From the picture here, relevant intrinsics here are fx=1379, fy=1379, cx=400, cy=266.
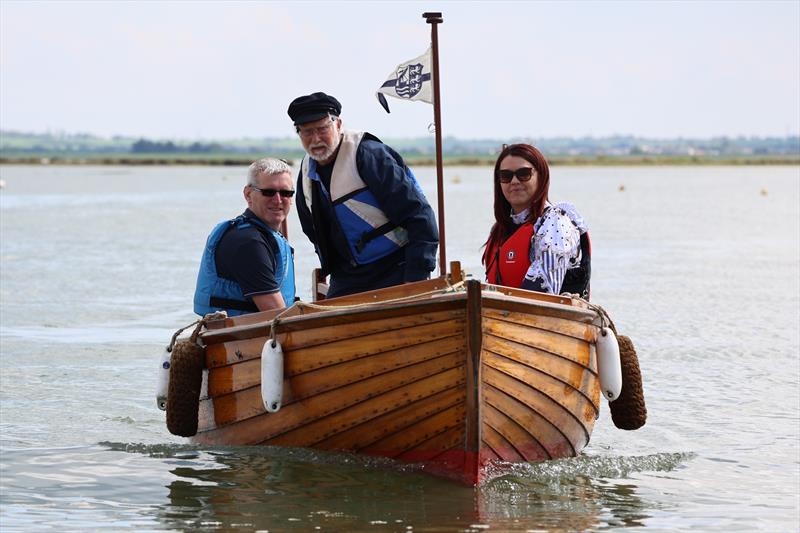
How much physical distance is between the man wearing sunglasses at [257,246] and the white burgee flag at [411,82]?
0.77 meters

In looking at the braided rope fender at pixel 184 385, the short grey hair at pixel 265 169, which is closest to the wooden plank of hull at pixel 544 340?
the short grey hair at pixel 265 169

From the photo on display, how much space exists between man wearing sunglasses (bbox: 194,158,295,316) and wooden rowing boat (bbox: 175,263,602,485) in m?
0.26

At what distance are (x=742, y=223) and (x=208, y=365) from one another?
29.3 m

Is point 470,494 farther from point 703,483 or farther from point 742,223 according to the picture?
point 742,223

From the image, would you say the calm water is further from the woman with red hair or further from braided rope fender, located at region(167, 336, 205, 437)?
the woman with red hair

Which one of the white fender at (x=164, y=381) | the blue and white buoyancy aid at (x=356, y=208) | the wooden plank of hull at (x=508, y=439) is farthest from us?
the white fender at (x=164, y=381)

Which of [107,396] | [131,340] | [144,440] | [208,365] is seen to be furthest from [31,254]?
[208,365]

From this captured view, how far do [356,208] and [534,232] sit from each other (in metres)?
1.05

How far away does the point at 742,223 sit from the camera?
35656 mm

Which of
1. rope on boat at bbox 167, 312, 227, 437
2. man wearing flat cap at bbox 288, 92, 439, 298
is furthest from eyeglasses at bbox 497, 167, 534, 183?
rope on boat at bbox 167, 312, 227, 437

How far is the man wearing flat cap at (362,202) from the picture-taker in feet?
25.4

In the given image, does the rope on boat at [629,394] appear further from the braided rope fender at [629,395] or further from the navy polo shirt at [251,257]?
the navy polo shirt at [251,257]

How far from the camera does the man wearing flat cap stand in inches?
305

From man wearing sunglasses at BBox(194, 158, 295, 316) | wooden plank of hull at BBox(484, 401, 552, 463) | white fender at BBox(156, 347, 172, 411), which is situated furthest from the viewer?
white fender at BBox(156, 347, 172, 411)
